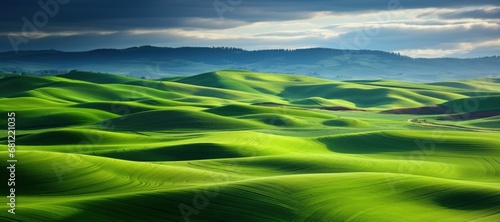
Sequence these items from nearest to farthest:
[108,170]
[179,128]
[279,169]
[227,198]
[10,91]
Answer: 1. [227,198]
2. [108,170]
3. [279,169]
4. [179,128]
5. [10,91]

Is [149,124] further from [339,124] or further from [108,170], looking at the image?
[108,170]

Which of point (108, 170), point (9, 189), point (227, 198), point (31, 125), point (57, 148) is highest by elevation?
point (31, 125)

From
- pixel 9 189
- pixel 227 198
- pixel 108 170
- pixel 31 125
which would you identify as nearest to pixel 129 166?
pixel 108 170

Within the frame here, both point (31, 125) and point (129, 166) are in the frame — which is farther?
point (31, 125)

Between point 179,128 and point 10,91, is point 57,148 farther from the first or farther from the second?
point 10,91

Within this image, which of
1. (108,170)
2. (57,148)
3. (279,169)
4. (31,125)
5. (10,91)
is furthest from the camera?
(10,91)

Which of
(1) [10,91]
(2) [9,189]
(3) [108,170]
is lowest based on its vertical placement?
(2) [9,189]

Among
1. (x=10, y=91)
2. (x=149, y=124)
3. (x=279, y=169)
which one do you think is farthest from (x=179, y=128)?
(x=10, y=91)

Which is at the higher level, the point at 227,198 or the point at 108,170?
the point at 108,170

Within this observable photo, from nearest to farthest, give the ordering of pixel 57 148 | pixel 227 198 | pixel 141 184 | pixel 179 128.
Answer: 1. pixel 227 198
2. pixel 141 184
3. pixel 57 148
4. pixel 179 128
